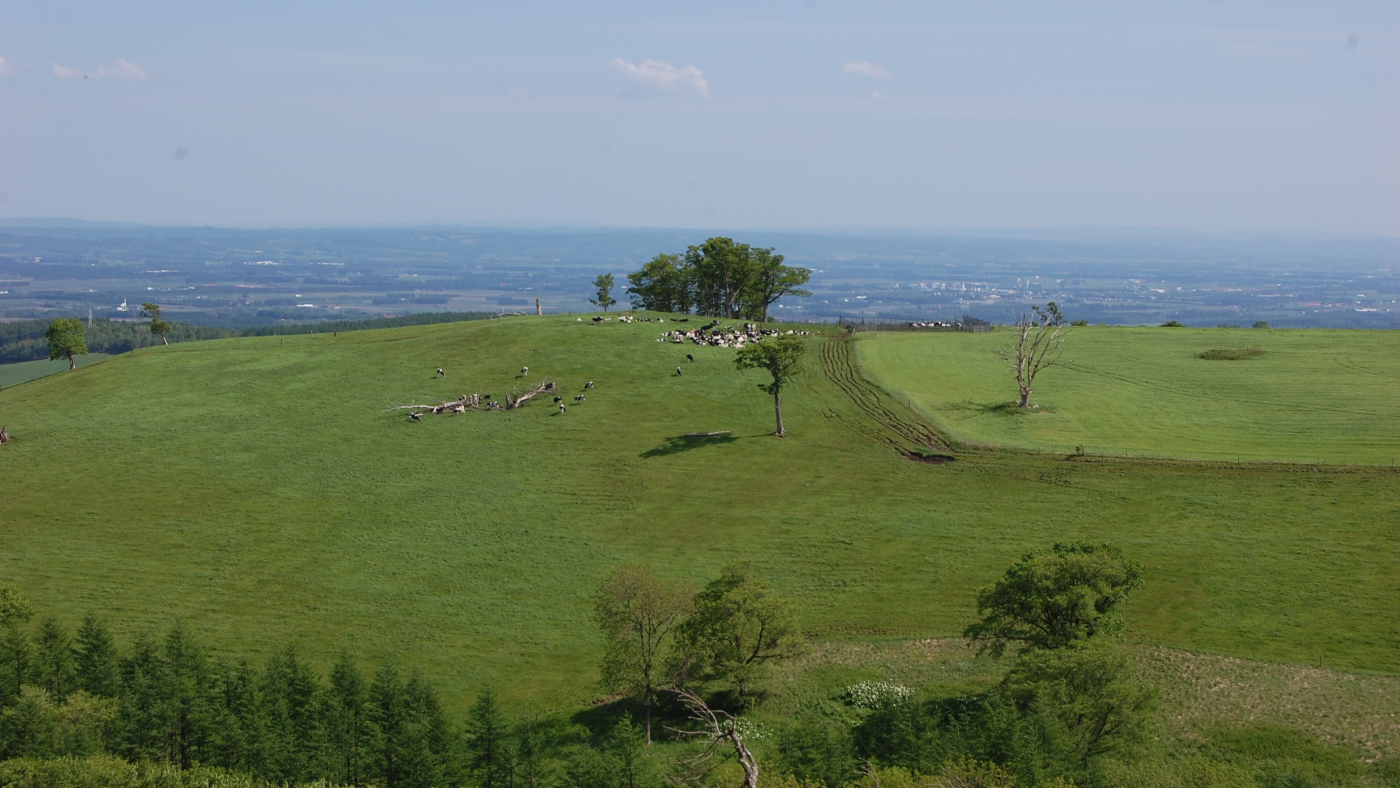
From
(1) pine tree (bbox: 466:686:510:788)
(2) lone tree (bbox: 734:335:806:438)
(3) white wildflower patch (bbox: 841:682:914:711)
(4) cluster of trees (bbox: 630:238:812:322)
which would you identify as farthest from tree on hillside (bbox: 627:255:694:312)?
(1) pine tree (bbox: 466:686:510:788)

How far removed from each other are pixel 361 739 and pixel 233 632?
43.7 feet

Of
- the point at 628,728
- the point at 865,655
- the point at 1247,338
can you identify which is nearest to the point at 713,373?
the point at 865,655

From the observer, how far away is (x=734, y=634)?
40.4 metres

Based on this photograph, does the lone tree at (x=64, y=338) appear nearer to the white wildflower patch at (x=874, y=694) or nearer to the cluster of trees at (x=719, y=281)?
the cluster of trees at (x=719, y=281)

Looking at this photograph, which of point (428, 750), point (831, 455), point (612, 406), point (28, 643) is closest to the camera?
point (428, 750)

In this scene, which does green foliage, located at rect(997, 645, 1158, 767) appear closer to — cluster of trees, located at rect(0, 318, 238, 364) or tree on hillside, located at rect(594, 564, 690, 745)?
tree on hillside, located at rect(594, 564, 690, 745)

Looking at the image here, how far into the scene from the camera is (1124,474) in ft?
196

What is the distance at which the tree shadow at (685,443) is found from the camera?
6806 centimetres

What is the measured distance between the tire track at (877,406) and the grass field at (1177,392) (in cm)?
160

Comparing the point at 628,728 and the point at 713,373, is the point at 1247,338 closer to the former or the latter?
the point at 713,373

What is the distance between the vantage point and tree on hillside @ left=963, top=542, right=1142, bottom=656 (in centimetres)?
3875

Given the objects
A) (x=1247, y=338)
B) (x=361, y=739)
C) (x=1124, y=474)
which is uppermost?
(x=1247, y=338)

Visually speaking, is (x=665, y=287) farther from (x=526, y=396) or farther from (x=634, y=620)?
(x=634, y=620)

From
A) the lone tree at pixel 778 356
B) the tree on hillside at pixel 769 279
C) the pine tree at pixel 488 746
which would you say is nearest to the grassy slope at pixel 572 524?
the lone tree at pixel 778 356
